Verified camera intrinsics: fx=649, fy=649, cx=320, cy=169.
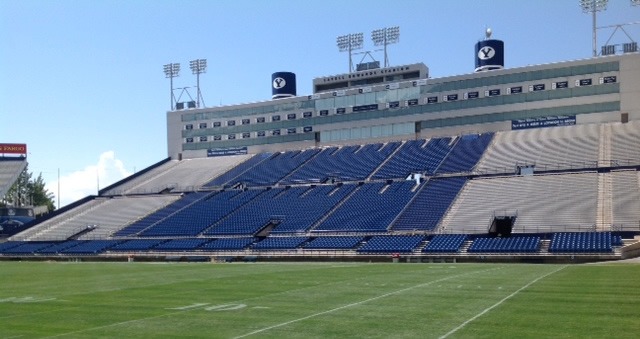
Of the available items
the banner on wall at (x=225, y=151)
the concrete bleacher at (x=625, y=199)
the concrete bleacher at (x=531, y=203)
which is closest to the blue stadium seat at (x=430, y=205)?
the concrete bleacher at (x=531, y=203)

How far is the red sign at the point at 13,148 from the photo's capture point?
9038cm

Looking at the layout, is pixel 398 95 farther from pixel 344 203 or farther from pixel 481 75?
pixel 344 203

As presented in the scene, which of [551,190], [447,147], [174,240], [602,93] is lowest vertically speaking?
[174,240]

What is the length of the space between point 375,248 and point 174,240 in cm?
2294

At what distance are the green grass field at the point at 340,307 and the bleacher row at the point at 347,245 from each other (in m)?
12.9

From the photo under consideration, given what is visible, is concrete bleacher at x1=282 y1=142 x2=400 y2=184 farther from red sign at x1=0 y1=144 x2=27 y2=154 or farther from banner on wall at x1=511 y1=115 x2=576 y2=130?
red sign at x1=0 y1=144 x2=27 y2=154

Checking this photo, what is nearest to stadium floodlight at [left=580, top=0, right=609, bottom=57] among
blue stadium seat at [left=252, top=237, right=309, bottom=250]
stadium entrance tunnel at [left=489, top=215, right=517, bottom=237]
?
stadium entrance tunnel at [left=489, top=215, right=517, bottom=237]

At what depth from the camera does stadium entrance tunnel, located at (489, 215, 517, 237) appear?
53469mm

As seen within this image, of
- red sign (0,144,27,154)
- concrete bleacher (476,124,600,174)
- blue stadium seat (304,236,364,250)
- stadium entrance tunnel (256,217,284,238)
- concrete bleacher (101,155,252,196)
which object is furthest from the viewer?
red sign (0,144,27,154)

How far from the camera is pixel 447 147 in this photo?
72062 millimetres

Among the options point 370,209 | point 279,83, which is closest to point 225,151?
point 279,83

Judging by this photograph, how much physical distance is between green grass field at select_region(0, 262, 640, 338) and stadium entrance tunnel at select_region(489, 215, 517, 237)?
19174 mm

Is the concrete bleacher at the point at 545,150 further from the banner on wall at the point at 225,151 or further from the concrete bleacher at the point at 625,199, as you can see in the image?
the banner on wall at the point at 225,151

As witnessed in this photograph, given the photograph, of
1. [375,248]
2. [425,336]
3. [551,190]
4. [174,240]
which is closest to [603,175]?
[551,190]
